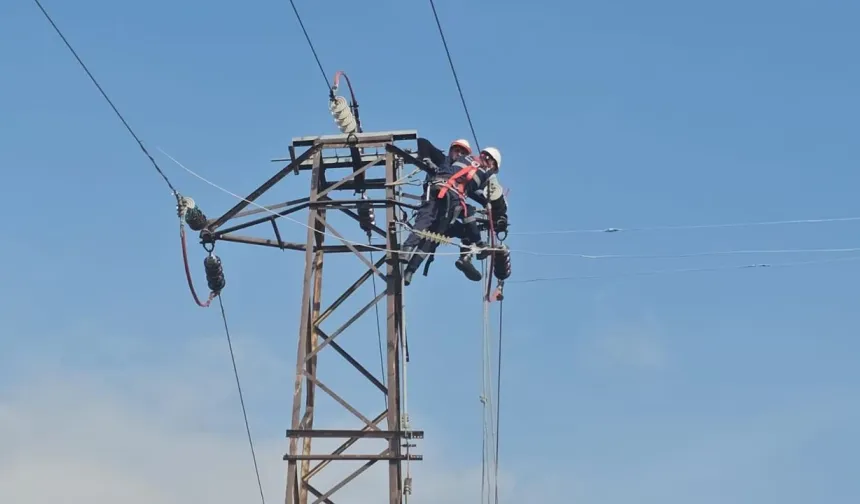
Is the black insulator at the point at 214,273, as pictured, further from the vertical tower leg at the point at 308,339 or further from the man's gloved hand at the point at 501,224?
the man's gloved hand at the point at 501,224

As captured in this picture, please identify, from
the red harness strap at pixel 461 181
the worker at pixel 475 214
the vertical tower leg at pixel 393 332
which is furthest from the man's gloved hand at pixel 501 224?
the vertical tower leg at pixel 393 332

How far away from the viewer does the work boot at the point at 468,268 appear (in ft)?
42.5

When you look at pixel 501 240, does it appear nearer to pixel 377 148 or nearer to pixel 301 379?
pixel 377 148

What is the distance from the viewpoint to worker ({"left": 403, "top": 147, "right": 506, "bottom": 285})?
12.6 m

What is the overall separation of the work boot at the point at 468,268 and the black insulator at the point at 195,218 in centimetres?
282

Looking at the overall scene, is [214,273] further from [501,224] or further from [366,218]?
[501,224]

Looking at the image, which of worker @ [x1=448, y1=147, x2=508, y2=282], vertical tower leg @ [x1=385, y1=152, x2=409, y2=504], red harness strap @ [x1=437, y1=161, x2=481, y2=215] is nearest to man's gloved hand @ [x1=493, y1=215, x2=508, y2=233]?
worker @ [x1=448, y1=147, x2=508, y2=282]

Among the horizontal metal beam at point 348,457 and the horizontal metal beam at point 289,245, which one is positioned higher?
the horizontal metal beam at point 289,245

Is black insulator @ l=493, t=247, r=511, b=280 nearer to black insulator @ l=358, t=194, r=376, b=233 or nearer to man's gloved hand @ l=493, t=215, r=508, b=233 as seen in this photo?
man's gloved hand @ l=493, t=215, r=508, b=233

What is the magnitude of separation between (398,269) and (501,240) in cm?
134

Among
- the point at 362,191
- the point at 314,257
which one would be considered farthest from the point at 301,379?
the point at 362,191

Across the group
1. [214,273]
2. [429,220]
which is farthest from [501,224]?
[214,273]

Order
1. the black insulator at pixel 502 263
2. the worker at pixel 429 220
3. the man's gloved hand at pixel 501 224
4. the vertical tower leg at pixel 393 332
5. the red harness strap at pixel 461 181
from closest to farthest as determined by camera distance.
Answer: the vertical tower leg at pixel 393 332 → the worker at pixel 429 220 → the red harness strap at pixel 461 181 → the black insulator at pixel 502 263 → the man's gloved hand at pixel 501 224

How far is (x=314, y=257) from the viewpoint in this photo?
13117 millimetres
